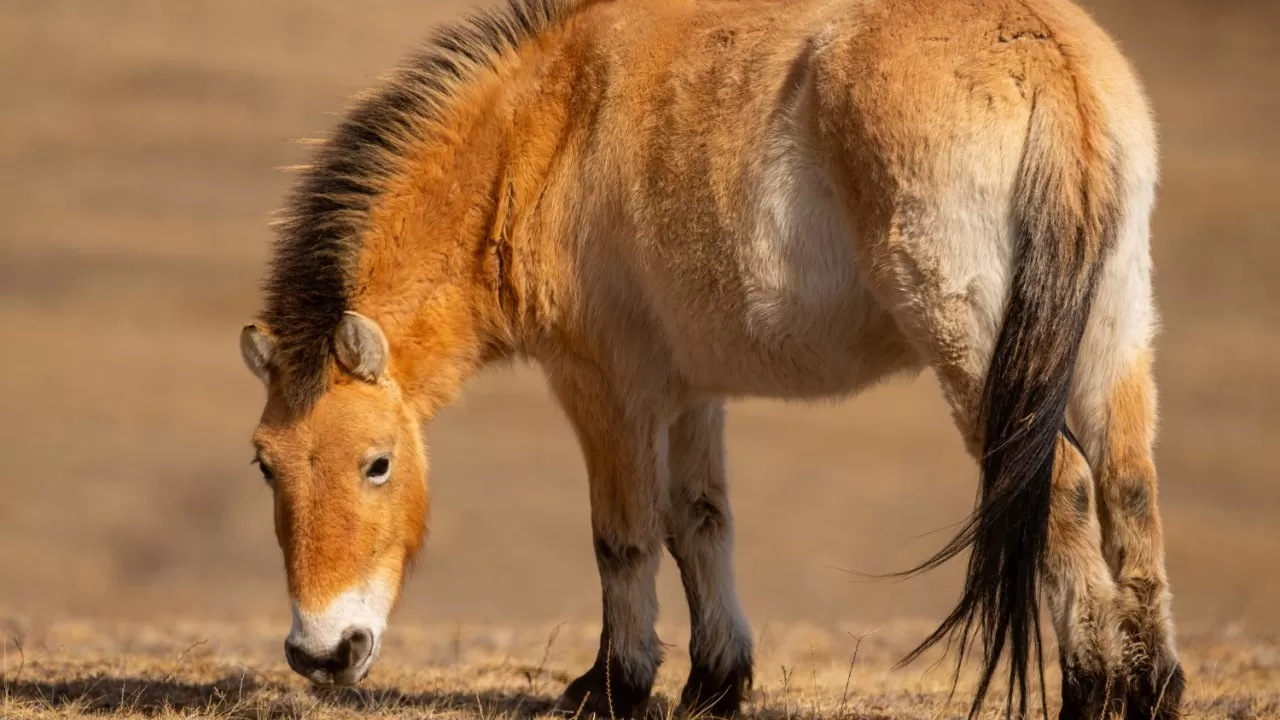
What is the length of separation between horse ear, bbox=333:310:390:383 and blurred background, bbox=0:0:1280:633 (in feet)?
3.57

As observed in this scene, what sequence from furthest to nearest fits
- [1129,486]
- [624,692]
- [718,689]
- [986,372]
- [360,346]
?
1. [718,689]
2. [624,692]
3. [360,346]
4. [1129,486]
5. [986,372]

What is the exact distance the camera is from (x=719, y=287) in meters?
5.30

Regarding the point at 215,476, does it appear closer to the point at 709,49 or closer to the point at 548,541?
the point at 548,541

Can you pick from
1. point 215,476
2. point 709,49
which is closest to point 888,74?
point 709,49

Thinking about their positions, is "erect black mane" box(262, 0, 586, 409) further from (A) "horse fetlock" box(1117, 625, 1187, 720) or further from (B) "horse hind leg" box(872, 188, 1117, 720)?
(A) "horse fetlock" box(1117, 625, 1187, 720)

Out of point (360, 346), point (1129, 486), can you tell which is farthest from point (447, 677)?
point (1129, 486)

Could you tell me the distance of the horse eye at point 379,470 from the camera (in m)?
5.54

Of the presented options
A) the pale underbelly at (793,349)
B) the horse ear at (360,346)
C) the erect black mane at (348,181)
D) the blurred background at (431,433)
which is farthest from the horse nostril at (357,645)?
the blurred background at (431,433)

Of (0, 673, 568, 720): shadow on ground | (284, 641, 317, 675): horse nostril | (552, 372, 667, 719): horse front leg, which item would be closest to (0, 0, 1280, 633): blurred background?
(552, 372, 667, 719): horse front leg

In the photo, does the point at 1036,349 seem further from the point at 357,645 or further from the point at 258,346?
the point at 258,346

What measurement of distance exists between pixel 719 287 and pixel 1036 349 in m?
1.28

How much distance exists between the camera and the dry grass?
19.2 feet

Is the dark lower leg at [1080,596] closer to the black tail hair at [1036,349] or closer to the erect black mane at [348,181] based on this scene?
the black tail hair at [1036,349]

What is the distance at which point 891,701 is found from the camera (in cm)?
632
